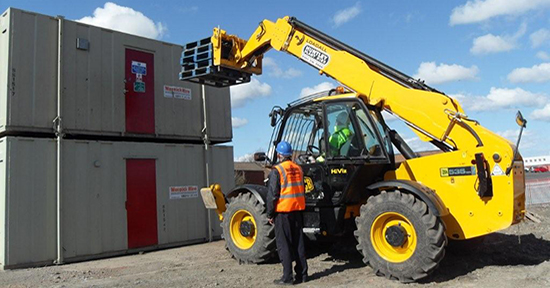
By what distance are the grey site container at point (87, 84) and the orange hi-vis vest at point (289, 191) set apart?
4.85 meters

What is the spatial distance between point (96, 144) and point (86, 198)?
1.10m

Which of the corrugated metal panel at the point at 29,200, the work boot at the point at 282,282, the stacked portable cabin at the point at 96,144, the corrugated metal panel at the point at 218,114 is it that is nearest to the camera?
the work boot at the point at 282,282

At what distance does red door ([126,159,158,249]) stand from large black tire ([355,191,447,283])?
526cm

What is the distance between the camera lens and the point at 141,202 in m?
9.73

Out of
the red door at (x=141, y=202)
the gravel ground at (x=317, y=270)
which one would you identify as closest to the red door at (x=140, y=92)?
the red door at (x=141, y=202)

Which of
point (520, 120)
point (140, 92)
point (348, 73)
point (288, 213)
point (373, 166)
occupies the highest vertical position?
point (140, 92)

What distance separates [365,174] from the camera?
266 inches

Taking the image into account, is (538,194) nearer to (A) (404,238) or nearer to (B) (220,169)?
(B) (220,169)

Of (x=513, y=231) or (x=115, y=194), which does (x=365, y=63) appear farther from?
(x=115, y=194)

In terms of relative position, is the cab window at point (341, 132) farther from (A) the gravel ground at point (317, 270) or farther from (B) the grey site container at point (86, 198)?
(B) the grey site container at point (86, 198)

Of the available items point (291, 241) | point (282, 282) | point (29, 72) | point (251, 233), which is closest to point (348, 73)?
point (291, 241)

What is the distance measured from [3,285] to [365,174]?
223 inches

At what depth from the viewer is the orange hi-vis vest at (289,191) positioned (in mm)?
6191

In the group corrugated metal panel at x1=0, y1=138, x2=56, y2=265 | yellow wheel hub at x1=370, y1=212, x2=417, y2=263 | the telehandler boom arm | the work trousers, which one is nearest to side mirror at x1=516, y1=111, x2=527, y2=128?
the telehandler boom arm
